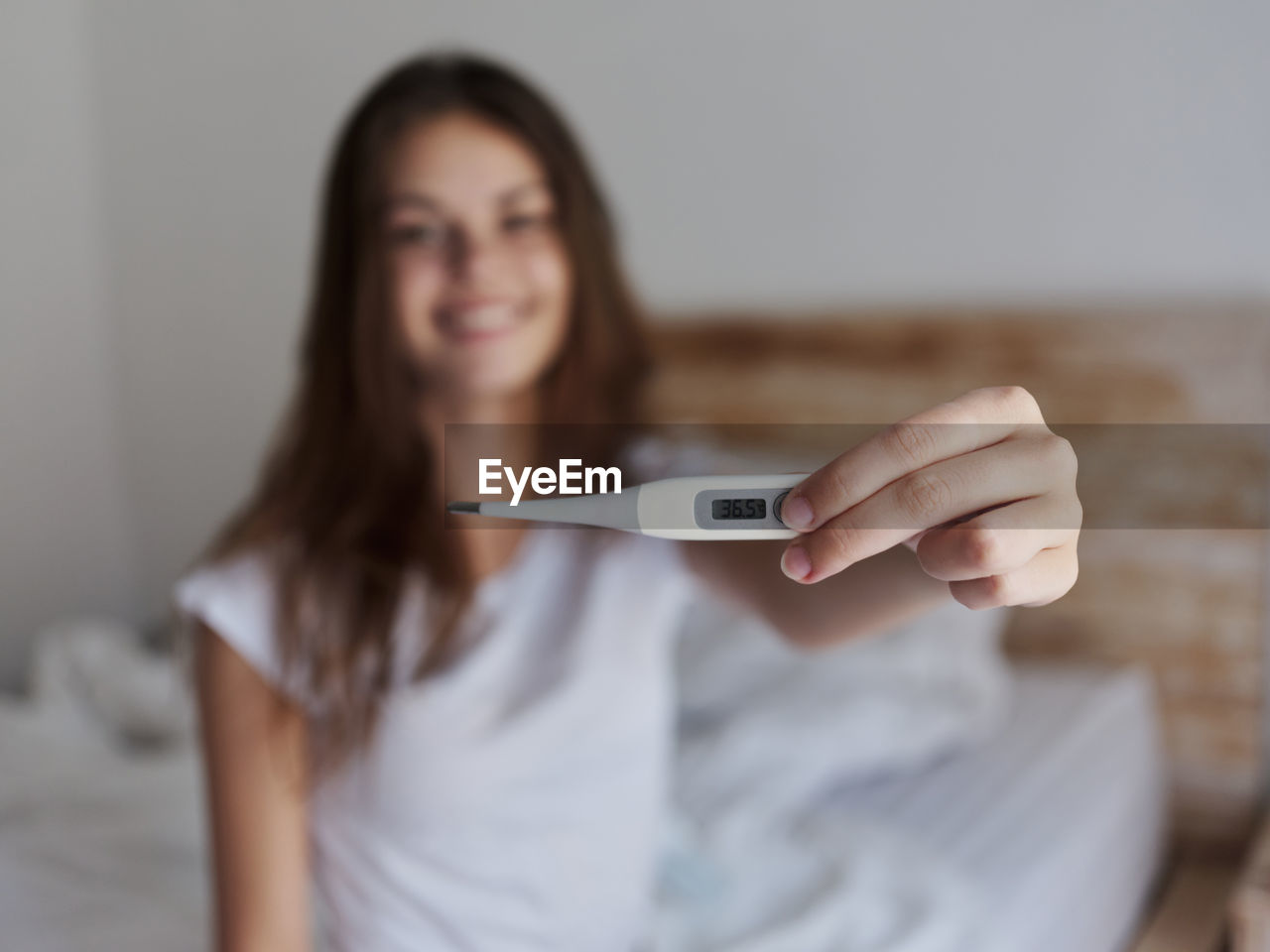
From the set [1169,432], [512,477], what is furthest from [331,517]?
[1169,432]

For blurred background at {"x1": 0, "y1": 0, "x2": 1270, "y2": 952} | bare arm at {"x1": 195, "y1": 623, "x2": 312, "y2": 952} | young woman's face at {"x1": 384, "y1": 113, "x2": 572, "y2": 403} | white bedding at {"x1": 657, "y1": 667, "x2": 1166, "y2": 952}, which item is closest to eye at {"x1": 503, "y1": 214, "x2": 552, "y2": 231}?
young woman's face at {"x1": 384, "y1": 113, "x2": 572, "y2": 403}

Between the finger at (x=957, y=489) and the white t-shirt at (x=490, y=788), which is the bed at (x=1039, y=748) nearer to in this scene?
the white t-shirt at (x=490, y=788)

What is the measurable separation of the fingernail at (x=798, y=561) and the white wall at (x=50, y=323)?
1.36ft

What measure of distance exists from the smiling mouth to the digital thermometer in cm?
28

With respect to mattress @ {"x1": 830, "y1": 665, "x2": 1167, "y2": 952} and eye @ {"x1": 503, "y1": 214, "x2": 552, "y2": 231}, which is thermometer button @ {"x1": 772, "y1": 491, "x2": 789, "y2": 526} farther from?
mattress @ {"x1": 830, "y1": 665, "x2": 1167, "y2": 952}

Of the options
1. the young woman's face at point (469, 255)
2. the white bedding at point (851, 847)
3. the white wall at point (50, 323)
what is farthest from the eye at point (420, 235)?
the white bedding at point (851, 847)

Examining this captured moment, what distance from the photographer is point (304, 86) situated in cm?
61

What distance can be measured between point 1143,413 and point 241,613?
2.22 ft

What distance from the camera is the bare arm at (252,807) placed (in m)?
0.51

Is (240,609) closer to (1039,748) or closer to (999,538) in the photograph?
(999,538)

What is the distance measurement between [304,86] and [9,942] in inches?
19.4

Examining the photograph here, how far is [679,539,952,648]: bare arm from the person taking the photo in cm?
36

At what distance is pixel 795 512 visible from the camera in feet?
0.63

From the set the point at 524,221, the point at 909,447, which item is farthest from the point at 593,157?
the point at 909,447
